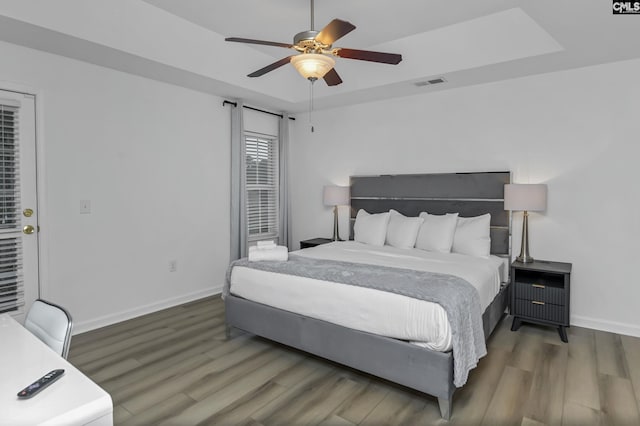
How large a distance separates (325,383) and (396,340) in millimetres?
625

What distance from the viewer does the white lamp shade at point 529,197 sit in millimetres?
3641

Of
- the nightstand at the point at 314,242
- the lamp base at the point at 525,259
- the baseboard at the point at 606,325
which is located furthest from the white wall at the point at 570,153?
the nightstand at the point at 314,242

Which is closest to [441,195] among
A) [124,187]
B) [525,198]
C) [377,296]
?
[525,198]

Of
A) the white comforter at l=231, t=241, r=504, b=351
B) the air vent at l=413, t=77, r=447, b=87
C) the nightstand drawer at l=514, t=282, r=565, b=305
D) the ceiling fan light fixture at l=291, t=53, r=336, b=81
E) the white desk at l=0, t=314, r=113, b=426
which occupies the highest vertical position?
the air vent at l=413, t=77, r=447, b=87

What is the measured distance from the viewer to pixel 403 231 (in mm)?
4270

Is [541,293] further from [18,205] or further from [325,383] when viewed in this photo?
[18,205]

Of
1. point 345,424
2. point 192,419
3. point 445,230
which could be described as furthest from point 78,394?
point 445,230

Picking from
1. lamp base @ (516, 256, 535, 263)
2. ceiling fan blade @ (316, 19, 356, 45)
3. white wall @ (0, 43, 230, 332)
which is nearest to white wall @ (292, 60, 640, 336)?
lamp base @ (516, 256, 535, 263)

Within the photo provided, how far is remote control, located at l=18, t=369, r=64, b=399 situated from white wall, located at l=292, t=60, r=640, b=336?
413 cm

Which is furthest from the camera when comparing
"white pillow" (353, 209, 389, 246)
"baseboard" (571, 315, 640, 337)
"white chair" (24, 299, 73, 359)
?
"white pillow" (353, 209, 389, 246)

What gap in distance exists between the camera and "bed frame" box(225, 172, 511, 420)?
91.9 inches

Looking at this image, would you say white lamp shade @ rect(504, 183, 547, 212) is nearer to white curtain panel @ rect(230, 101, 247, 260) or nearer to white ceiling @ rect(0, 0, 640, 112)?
white ceiling @ rect(0, 0, 640, 112)

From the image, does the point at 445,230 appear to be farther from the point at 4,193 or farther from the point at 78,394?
the point at 4,193

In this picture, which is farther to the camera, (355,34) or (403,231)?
(403,231)
